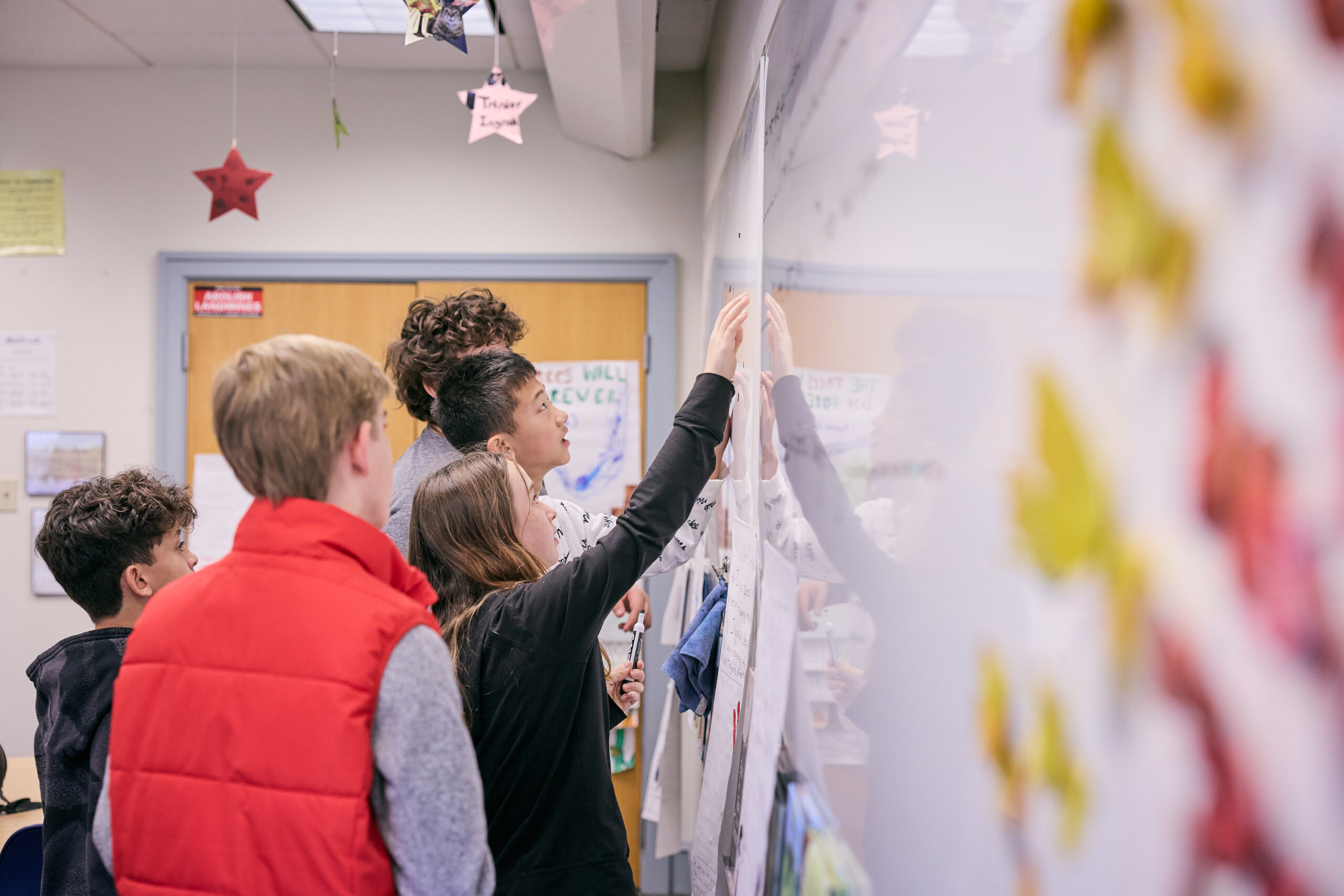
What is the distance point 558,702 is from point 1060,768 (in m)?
0.88

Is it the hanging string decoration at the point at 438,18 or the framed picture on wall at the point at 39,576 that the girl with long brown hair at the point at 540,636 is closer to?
the hanging string decoration at the point at 438,18

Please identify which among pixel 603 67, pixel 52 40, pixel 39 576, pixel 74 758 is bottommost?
pixel 39 576

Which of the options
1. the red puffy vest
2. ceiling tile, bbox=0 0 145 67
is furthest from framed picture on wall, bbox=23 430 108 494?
the red puffy vest

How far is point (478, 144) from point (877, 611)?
252 cm

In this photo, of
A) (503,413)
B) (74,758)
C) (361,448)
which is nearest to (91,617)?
(74,758)

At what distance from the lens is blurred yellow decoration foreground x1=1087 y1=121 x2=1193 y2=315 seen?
282 millimetres

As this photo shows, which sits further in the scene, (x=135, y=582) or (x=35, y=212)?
(x=35, y=212)

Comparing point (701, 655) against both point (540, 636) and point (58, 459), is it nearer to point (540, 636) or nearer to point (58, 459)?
point (540, 636)

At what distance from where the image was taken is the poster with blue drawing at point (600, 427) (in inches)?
109

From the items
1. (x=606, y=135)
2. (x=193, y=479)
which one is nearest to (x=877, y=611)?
(x=606, y=135)

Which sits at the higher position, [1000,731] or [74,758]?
[1000,731]

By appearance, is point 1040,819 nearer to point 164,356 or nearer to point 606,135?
point 606,135

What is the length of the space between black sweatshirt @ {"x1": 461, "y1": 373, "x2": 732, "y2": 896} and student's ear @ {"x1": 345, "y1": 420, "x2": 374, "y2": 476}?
1.18 ft

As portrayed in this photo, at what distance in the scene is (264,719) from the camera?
75 cm
